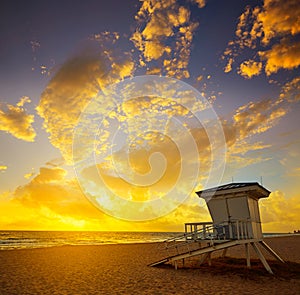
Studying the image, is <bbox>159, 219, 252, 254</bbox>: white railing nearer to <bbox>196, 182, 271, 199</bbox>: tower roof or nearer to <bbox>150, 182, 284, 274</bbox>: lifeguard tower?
<bbox>150, 182, 284, 274</bbox>: lifeguard tower

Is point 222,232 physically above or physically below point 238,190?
below

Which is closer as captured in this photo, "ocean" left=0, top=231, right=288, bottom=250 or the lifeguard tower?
the lifeguard tower

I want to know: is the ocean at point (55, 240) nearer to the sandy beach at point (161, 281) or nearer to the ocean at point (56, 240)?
the ocean at point (56, 240)

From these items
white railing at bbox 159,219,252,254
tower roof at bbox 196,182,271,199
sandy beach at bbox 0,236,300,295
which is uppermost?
tower roof at bbox 196,182,271,199

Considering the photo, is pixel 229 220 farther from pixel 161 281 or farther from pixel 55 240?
pixel 55 240

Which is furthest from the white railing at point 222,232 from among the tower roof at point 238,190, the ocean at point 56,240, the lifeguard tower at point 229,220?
the ocean at point 56,240

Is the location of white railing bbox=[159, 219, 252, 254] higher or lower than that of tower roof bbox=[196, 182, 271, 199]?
lower

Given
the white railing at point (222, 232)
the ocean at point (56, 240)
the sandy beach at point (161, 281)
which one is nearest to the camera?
the sandy beach at point (161, 281)

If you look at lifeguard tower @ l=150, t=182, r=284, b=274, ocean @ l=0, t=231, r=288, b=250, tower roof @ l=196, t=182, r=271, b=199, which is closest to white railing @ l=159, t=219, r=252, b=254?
lifeguard tower @ l=150, t=182, r=284, b=274

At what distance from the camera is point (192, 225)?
18250 millimetres

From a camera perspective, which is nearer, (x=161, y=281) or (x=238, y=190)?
(x=161, y=281)

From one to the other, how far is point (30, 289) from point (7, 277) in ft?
13.5

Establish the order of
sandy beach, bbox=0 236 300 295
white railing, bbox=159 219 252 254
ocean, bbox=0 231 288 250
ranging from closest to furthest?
1. sandy beach, bbox=0 236 300 295
2. white railing, bbox=159 219 252 254
3. ocean, bbox=0 231 288 250

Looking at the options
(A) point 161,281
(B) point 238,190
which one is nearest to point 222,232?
(B) point 238,190
